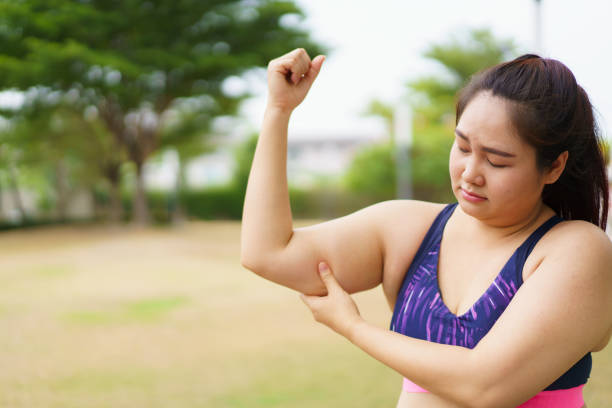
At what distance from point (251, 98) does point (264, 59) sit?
1507mm

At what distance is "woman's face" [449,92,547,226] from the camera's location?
85 cm

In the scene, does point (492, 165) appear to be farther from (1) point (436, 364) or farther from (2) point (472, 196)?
(1) point (436, 364)

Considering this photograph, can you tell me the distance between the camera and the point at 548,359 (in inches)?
32.0

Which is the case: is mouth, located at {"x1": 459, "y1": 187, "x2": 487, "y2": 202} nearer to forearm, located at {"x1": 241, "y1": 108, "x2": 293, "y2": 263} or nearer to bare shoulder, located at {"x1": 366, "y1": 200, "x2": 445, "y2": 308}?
bare shoulder, located at {"x1": 366, "y1": 200, "x2": 445, "y2": 308}

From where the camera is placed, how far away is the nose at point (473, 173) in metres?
0.86

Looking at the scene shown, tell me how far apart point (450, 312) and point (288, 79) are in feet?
1.52

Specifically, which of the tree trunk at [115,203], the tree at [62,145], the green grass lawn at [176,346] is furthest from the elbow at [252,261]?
the tree trunk at [115,203]

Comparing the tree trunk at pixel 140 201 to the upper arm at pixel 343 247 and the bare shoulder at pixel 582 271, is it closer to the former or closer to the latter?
the upper arm at pixel 343 247

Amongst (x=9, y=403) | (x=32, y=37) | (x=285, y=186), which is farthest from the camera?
(x=32, y=37)

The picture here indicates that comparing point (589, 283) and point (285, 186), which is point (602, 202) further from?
point (285, 186)

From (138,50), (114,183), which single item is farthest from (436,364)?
(114,183)

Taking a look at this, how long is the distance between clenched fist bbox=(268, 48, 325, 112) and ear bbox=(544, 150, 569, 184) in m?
0.40

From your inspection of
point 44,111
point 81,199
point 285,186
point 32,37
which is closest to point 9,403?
point 285,186

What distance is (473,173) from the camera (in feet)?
2.83
